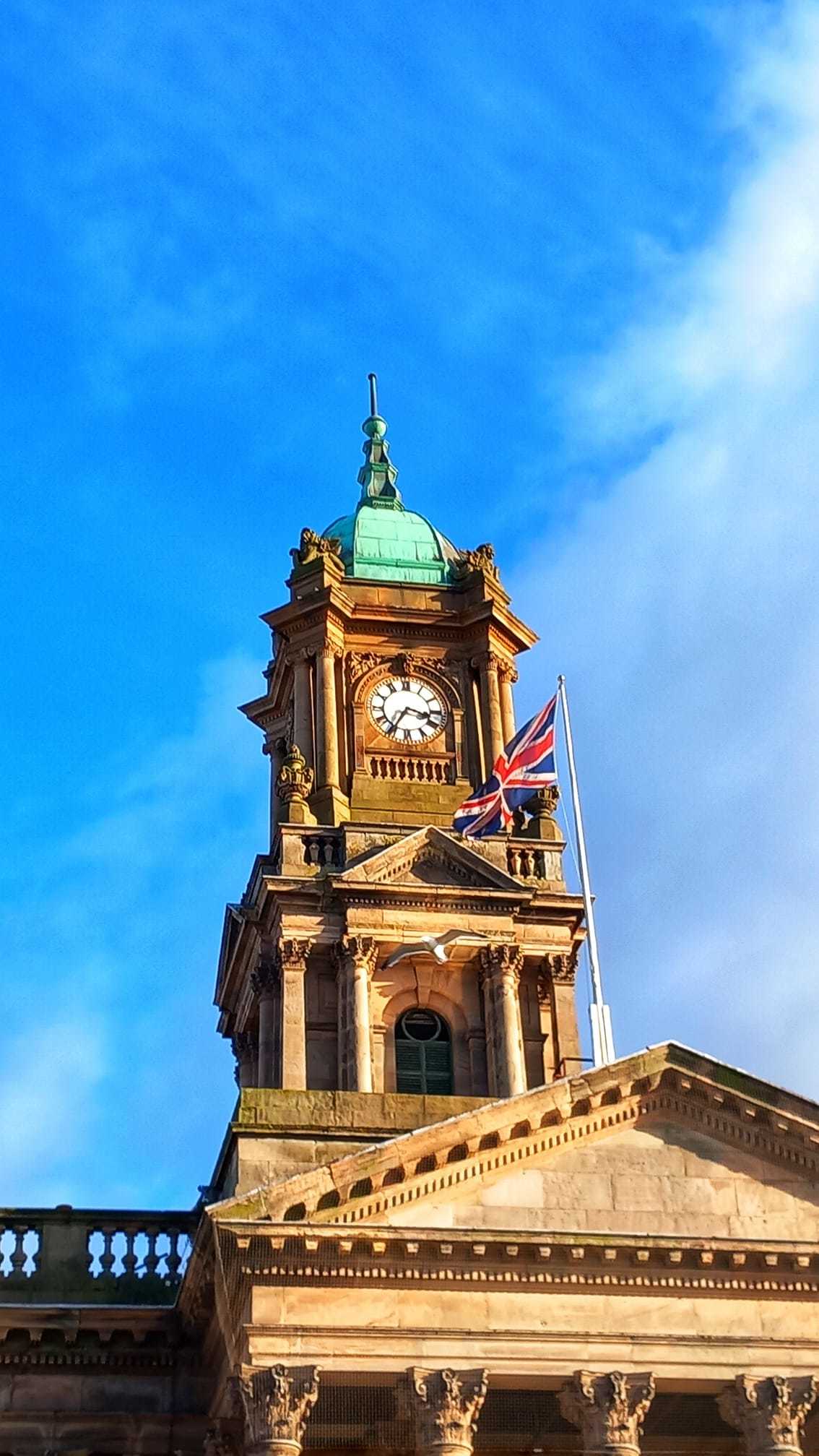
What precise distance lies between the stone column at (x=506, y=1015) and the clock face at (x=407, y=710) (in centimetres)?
664

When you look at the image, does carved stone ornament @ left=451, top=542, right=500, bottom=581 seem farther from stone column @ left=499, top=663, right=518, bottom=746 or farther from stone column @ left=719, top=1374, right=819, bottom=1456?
stone column @ left=719, top=1374, right=819, bottom=1456

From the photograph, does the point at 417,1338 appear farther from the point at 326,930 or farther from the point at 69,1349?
the point at 326,930

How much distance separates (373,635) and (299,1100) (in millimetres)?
21081

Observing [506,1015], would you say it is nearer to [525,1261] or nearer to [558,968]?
[558,968]

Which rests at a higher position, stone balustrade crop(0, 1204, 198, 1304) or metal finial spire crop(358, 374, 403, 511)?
metal finial spire crop(358, 374, 403, 511)

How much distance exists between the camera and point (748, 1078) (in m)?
35.3

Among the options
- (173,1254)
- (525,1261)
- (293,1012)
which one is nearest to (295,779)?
(293,1012)

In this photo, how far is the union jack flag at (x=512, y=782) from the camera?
4809 centimetres

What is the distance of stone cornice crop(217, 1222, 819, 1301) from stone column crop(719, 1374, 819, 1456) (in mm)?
1423

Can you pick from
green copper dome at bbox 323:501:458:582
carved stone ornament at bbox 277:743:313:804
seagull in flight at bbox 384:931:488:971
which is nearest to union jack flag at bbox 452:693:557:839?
seagull in flight at bbox 384:931:488:971

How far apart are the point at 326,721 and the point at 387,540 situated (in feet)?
23.9

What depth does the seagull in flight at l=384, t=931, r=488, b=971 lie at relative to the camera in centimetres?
4788

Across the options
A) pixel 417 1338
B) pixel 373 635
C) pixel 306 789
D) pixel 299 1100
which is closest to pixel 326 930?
pixel 306 789

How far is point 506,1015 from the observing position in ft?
158
